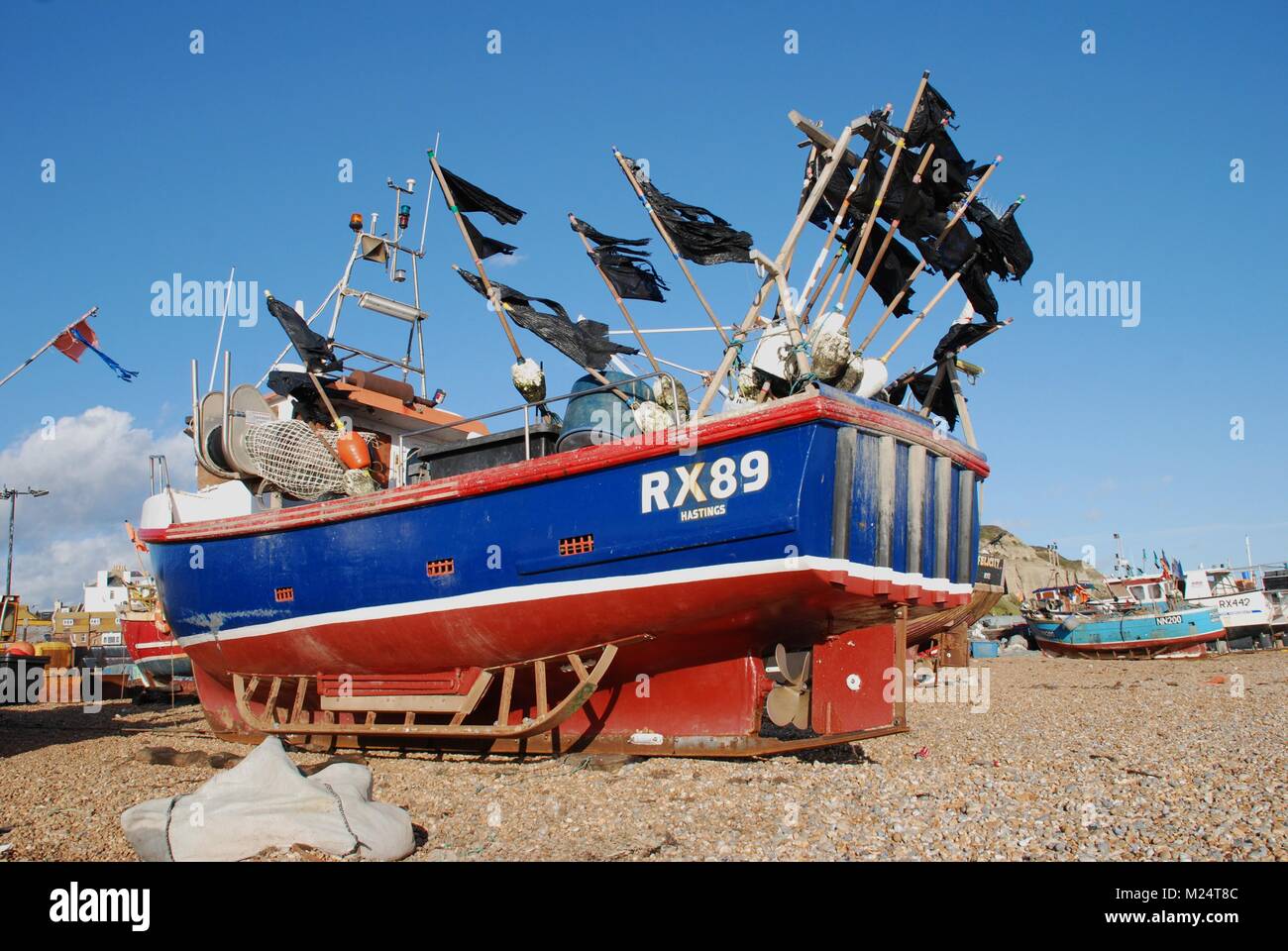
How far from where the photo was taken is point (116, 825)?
6.30 m

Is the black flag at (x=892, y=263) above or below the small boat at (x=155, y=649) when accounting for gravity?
above

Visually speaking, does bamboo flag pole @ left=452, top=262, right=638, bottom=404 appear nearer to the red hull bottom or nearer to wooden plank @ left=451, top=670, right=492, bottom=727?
the red hull bottom

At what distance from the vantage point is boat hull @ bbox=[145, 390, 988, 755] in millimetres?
7141

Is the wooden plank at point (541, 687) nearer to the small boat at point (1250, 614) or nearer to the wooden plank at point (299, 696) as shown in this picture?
the wooden plank at point (299, 696)

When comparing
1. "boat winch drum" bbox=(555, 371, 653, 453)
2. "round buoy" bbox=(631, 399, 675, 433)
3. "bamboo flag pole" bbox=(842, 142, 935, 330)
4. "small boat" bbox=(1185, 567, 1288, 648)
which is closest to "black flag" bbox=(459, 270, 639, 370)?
"boat winch drum" bbox=(555, 371, 653, 453)

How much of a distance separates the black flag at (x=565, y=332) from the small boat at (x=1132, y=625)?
28194mm

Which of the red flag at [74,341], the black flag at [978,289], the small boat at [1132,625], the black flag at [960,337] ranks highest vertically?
the red flag at [74,341]

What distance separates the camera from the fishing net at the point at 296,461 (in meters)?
10.7

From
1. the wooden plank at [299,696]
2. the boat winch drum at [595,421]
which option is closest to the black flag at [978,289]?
the boat winch drum at [595,421]

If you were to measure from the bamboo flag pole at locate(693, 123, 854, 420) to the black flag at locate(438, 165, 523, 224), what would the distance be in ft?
10.4

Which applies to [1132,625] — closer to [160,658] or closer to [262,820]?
[160,658]
